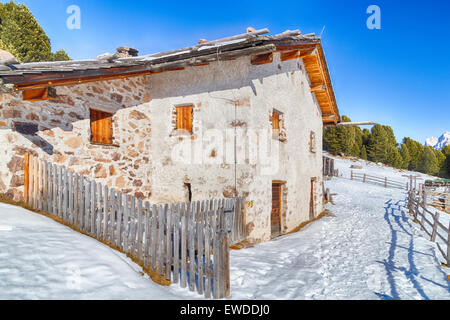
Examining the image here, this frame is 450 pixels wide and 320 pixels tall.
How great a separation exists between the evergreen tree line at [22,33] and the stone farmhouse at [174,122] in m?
23.2

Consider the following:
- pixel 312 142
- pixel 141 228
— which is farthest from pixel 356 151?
pixel 141 228

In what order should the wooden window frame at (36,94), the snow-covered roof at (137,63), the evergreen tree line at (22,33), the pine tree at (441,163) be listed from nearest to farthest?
the snow-covered roof at (137,63) < the wooden window frame at (36,94) < the evergreen tree line at (22,33) < the pine tree at (441,163)

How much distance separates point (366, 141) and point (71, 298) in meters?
62.6

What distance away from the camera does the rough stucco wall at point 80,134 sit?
5.33 m

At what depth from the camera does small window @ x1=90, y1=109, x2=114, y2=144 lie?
7.24 meters

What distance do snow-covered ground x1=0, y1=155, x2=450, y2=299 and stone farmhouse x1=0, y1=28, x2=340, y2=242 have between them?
5.46 ft

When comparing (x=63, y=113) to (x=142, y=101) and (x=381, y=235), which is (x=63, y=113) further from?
(x=381, y=235)

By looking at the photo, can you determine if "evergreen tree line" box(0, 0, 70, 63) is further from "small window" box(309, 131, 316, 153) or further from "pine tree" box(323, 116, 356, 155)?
"pine tree" box(323, 116, 356, 155)

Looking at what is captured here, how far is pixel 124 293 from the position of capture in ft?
10.4

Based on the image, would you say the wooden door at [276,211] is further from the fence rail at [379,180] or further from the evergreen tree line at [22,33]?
the evergreen tree line at [22,33]

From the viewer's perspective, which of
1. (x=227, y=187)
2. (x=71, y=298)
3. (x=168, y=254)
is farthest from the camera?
(x=227, y=187)

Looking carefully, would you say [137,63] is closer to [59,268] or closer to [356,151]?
[59,268]

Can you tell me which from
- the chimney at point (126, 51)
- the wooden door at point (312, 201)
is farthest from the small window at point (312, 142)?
the chimney at point (126, 51)

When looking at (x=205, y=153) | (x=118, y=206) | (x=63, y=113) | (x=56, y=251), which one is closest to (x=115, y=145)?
(x=63, y=113)
